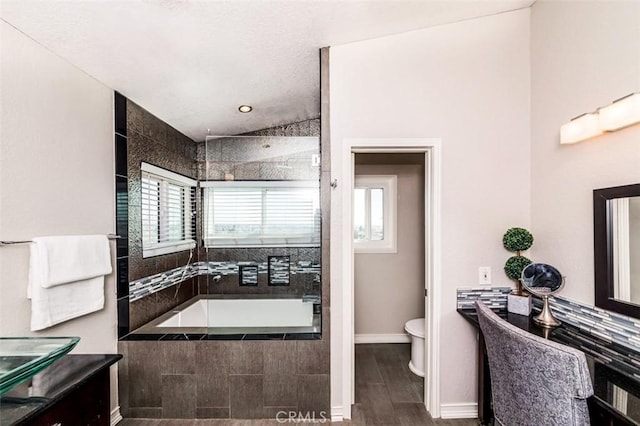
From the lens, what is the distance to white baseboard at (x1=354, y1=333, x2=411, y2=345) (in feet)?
11.8

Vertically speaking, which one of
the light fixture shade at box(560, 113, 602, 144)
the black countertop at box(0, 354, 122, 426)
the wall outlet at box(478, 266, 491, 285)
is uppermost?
the light fixture shade at box(560, 113, 602, 144)

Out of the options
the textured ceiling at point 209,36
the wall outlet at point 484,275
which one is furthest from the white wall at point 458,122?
the textured ceiling at point 209,36

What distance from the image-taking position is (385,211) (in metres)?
3.62

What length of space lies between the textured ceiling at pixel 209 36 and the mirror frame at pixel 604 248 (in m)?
1.45

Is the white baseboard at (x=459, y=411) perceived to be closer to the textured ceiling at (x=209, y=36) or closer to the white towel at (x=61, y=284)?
the white towel at (x=61, y=284)

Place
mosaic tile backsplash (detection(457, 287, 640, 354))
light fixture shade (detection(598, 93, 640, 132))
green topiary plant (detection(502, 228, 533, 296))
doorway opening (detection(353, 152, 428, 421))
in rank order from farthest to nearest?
doorway opening (detection(353, 152, 428, 421)) < green topiary plant (detection(502, 228, 533, 296)) < mosaic tile backsplash (detection(457, 287, 640, 354)) < light fixture shade (detection(598, 93, 640, 132))

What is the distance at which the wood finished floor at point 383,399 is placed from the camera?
2182 millimetres

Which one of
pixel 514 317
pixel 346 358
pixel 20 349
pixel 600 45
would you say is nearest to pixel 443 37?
pixel 600 45

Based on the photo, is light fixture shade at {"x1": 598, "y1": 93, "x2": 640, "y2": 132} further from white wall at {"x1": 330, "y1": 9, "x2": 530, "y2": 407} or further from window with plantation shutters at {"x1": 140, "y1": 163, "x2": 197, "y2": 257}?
window with plantation shutters at {"x1": 140, "y1": 163, "x2": 197, "y2": 257}

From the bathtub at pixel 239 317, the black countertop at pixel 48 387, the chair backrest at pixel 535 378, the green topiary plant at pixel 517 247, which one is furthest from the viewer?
the bathtub at pixel 239 317

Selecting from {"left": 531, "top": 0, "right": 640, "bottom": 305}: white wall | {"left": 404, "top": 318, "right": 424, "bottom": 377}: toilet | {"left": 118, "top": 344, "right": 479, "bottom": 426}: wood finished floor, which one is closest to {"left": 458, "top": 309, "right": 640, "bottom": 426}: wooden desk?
{"left": 531, "top": 0, "right": 640, "bottom": 305}: white wall

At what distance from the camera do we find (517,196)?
2.24 metres

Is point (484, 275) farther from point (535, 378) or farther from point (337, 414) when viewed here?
point (337, 414)

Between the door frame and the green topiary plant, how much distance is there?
0.46 m
